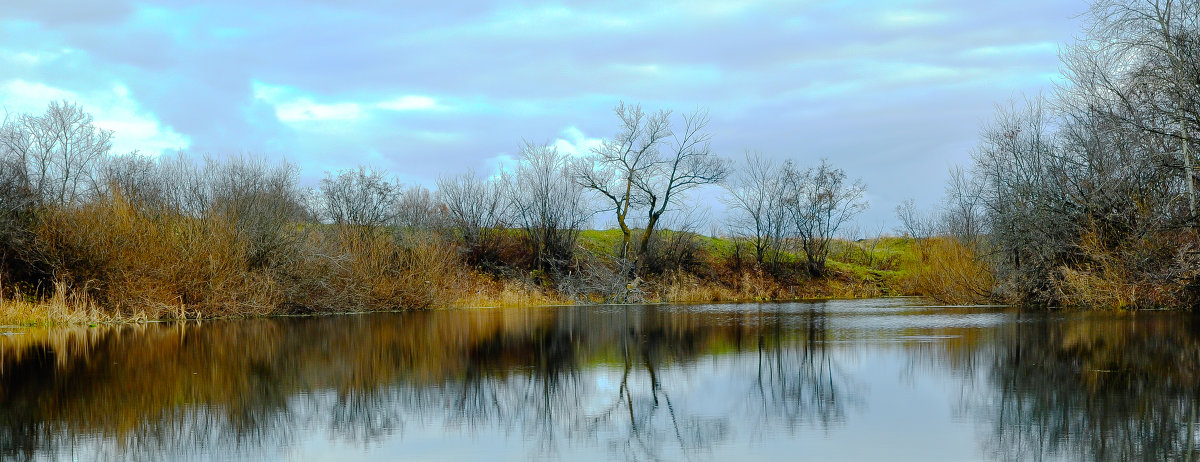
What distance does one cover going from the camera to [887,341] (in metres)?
15.7

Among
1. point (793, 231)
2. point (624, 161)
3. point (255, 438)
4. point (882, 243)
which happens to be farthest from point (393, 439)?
point (882, 243)

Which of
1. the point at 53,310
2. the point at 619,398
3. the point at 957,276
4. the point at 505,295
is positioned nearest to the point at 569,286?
the point at 505,295

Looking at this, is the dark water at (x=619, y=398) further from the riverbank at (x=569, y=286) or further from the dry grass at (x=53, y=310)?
the riverbank at (x=569, y=286)

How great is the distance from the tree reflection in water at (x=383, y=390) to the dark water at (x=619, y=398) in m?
0.04

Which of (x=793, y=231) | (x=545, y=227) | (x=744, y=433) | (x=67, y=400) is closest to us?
(x=744, y=433)

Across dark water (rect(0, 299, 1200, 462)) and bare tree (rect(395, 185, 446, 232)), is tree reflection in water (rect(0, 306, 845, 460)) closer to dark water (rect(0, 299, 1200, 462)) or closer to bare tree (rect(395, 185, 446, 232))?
dark water (rect(0, 299, 1200, 462))

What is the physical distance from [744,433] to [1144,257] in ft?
69.1

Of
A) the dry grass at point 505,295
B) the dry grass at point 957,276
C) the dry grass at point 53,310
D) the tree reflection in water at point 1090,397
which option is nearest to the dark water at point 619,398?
the tree reflection in water at point 1090,397

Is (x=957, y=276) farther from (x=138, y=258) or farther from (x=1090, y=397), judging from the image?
(x=138, y=258)

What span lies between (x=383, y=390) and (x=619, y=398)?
2.67 m

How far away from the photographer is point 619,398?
9.41 metres

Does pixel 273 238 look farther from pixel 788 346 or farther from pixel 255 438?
pixel 255 438

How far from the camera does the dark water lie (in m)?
6.68

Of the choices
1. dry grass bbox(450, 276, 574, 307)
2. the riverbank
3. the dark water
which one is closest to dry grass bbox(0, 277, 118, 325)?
the riverbank
